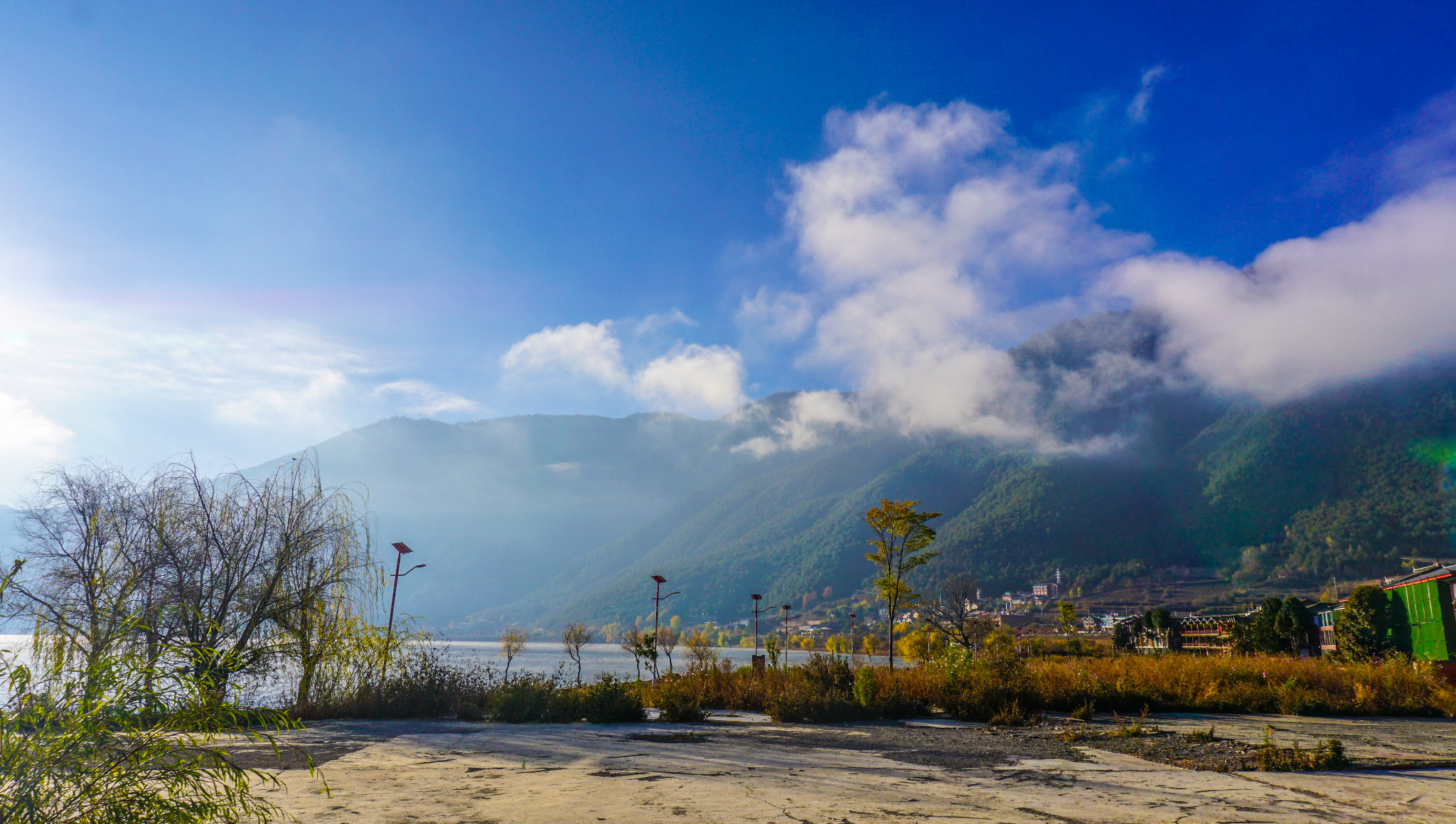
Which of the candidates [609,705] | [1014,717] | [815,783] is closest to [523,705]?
[609,705]

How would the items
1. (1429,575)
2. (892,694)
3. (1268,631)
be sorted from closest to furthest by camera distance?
(892,694) < (1429,575) < (1268,631)

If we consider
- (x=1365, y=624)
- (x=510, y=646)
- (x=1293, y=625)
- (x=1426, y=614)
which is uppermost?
(x=1426, y=614)

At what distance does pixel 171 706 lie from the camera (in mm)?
3660

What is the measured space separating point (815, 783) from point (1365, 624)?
4248 cm

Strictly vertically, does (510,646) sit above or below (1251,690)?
below

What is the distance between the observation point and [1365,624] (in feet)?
113

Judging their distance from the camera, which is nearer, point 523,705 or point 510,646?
point 523,705

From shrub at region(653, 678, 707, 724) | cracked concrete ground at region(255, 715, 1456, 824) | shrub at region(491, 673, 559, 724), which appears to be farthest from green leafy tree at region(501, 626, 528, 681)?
cracked concrete ground at region(255, 715, 1456, 824)

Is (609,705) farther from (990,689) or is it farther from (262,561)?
(262,561)

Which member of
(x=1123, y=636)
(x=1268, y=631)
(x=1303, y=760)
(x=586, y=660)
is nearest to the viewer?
(x=1303, y=760)

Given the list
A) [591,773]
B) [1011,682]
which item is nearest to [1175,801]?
[591,773]

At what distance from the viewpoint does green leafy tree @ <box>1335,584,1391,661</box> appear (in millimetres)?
33375

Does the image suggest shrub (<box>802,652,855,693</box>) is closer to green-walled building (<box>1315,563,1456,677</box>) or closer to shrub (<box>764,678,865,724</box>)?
shrub (<box>764,678,865,724</box>)

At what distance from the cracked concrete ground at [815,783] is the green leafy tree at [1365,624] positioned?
105 ft
